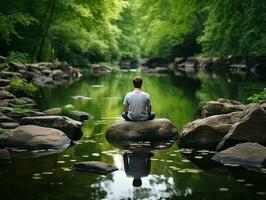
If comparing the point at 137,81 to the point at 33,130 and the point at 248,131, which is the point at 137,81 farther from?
the point at 248,131

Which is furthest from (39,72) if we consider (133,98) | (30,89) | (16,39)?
(133,98)

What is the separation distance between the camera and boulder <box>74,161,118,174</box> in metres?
8.88

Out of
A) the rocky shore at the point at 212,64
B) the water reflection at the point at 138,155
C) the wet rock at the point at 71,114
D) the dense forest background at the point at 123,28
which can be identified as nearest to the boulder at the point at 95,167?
the water reflection at the point at 138,155

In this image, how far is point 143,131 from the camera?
11688 millimetres

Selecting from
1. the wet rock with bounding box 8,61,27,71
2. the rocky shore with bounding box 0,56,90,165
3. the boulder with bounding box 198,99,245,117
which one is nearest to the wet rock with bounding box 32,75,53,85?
the wet rock with bounding box 8,61,27,71

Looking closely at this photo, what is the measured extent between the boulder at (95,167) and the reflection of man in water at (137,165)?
33cm

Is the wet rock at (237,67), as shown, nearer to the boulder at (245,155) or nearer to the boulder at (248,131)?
the boulder at (248,131)

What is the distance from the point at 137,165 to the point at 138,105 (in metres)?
2.78

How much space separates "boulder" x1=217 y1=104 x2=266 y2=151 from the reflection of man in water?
1.64 meters

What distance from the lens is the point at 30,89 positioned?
19828 millimetres

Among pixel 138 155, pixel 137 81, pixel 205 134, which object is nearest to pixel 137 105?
pixel 137 81

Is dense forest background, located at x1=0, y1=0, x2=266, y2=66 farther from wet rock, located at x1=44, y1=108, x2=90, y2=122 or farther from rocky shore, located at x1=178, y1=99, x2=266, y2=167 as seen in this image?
rocky shore, located at x1=178, y1=99, x2=266, y2=167

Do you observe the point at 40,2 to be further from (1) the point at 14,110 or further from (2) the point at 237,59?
(1) the point at 14,110

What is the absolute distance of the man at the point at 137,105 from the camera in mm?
11988
